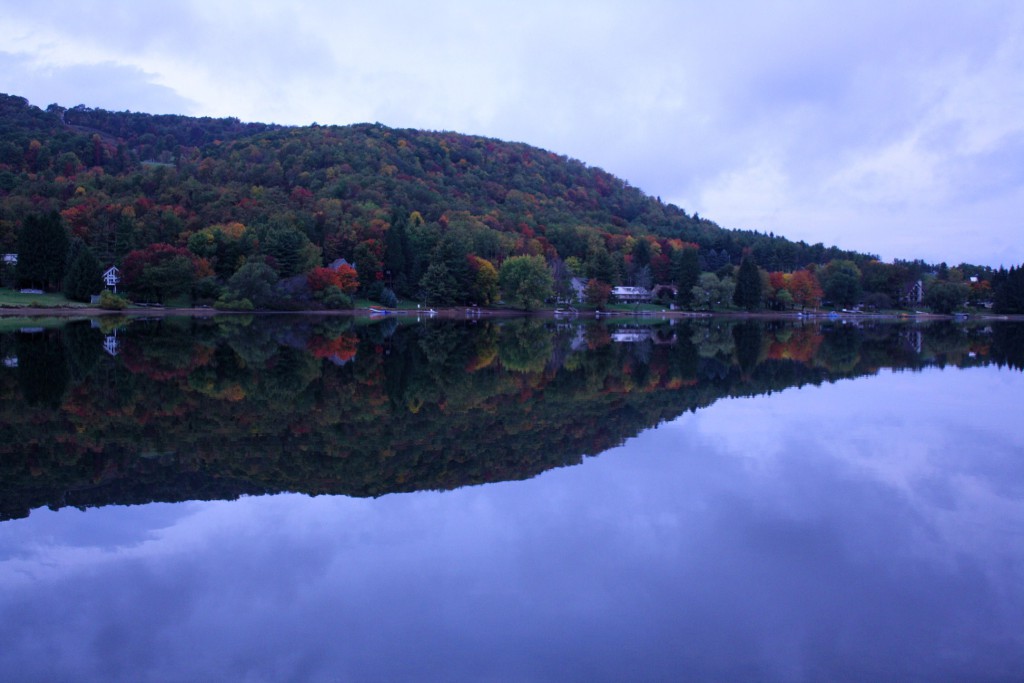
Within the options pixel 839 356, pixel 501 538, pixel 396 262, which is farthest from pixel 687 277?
pixel 501 538

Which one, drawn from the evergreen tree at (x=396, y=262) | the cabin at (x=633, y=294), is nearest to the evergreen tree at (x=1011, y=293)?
the cabin at (x=633, y=294)

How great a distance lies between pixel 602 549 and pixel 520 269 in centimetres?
7416

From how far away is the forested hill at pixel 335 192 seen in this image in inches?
3388

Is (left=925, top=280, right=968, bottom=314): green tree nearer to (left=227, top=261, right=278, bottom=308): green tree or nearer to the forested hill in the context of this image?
the forested hill

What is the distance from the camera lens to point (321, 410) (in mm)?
14109

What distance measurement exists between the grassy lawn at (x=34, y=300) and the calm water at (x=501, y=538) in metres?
52.7

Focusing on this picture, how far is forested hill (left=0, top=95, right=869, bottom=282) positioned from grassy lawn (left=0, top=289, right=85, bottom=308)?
40.6 feet

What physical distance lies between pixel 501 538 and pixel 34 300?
67.4 meters

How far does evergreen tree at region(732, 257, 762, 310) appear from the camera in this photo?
97.6 m

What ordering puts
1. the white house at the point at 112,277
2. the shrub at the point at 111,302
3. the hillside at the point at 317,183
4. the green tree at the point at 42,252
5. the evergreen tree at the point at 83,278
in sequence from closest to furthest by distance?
the shrub at the point at 111,302, the evergreen tree at the point at 83,278, the green tree at the point at 42,252, the white house at the point at 112,277, the hillside at the point at 317,183

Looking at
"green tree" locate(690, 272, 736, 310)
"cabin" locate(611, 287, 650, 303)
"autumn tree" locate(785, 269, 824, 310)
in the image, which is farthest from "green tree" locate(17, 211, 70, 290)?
"autumn tree" locate(785, 269, 824, 310)

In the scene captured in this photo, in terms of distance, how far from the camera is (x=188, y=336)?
1316 inches

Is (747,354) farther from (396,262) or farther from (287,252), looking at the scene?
(396,262)

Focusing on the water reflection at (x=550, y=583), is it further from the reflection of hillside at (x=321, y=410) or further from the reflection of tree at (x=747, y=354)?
the reflection of tree at (x=747, y=354)
